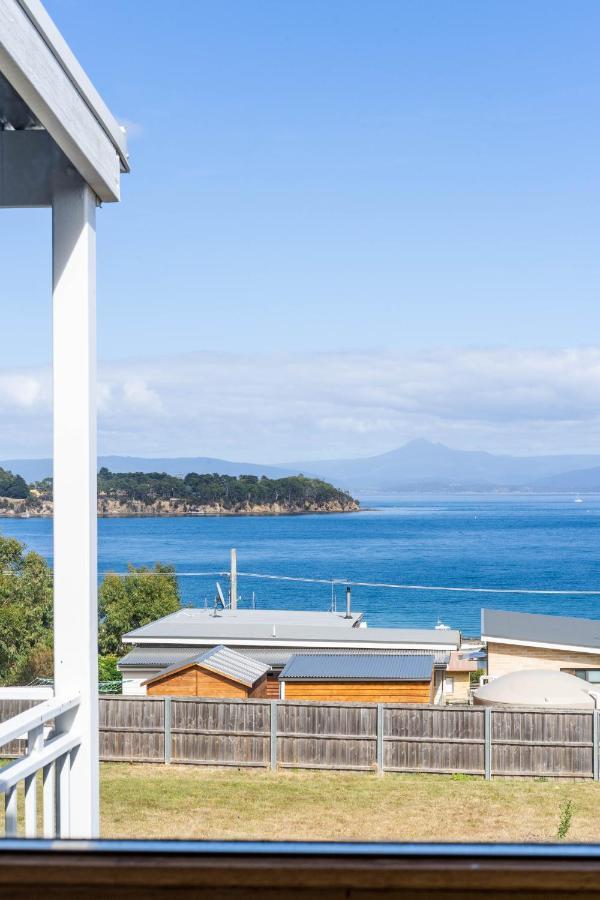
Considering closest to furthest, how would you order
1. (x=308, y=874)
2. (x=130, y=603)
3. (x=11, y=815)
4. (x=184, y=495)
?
(x=308, y=874)
(x=11, y=815)
(x=184, y=495)
(x=130, y=603)

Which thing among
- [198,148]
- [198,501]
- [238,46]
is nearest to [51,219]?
[238,46]

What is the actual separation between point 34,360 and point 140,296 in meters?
2.19

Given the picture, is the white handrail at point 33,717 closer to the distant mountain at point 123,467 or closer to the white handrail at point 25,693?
the white handrail at point 25,693

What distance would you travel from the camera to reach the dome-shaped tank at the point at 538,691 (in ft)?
19.8

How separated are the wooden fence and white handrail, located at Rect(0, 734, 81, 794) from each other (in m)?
3.97

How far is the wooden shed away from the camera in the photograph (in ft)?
20.5

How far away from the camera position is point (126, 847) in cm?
37

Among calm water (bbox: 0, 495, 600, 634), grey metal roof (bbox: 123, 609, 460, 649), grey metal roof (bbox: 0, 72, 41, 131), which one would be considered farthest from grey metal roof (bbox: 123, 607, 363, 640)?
grey metal roof (bbox: 0, 72, 41, 131)

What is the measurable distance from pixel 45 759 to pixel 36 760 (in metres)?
0.04

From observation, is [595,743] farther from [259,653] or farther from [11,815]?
[11,815]

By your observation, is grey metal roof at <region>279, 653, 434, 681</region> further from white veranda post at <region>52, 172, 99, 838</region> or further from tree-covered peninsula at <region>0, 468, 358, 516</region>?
white veranda post at <region>52, 172, 99, 838</region>

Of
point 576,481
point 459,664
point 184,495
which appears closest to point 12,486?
point 184,495

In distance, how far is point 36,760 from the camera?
1254 mm

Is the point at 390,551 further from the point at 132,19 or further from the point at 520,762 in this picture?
the point at 132,19
